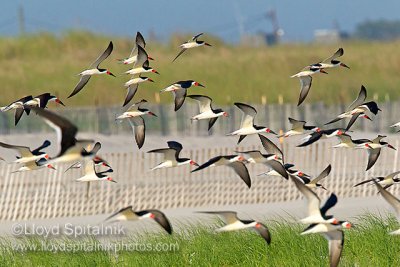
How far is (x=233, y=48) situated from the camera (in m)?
73.4

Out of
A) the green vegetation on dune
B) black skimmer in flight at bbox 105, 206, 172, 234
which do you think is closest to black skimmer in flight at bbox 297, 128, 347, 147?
black skimmer in flight at bbox 105, 206, 172, 234

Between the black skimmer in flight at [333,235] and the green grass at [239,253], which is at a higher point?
the black skimmer in flight at [333,235]

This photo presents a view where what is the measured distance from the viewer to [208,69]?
211ft

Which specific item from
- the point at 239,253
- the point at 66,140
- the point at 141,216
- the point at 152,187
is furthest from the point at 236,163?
the point at 152,187

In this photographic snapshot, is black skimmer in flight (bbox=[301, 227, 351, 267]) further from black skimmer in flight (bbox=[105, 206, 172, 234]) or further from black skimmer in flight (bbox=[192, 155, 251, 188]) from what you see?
black skimmer in flight (bbox=[192, 155, 251, 188])

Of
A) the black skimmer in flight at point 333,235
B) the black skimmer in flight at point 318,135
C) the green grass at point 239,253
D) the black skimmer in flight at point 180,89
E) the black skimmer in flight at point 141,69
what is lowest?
the green grass at point 239,253

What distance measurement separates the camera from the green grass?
50.7ft

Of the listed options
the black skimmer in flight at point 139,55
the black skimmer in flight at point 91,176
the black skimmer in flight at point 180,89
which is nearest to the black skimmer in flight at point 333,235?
the black skimmer in flight at point 91,176

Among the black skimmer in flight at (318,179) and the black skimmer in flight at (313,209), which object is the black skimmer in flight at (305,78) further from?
the black skimmer in flight at (313,209)

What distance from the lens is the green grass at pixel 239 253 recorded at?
15.5 metres

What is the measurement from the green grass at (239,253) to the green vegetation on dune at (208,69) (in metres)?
38.5

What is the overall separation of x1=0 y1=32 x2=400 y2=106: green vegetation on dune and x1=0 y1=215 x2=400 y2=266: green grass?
38.5 m

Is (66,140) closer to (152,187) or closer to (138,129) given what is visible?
(138,129)

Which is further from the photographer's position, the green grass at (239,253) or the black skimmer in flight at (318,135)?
the green grass at (239,253)
